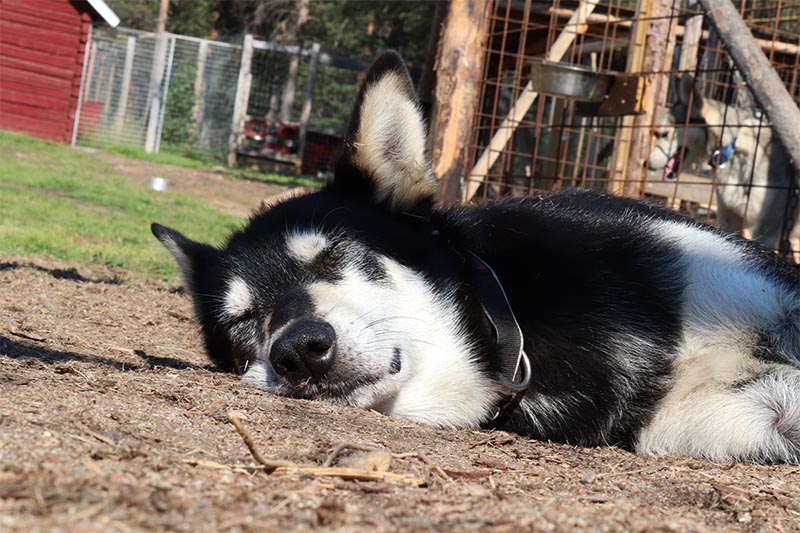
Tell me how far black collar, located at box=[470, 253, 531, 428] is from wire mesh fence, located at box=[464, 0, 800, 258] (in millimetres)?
3802

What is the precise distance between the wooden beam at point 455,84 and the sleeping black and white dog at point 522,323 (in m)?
3.58

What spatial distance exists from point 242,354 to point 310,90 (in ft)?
78.8

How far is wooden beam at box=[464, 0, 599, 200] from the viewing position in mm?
8555

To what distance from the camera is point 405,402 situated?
3.12 metres

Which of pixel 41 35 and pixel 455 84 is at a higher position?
pixel 41 35

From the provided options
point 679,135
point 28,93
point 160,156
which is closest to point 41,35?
point 28,93

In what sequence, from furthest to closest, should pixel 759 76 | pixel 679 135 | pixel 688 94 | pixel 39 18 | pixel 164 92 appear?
pixel 164 92 → pixel 39 18 → pixel 679 135 → pixel 688 94 → pixel 759 76

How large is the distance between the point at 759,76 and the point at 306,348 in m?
3.65

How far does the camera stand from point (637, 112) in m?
7.16

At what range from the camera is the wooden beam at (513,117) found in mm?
8555

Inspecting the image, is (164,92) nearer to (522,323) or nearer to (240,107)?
(240,107)

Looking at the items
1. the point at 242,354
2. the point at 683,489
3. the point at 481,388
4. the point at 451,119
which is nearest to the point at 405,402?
the point at 481,388

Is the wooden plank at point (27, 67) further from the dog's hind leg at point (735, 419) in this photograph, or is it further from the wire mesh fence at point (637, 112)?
the dog's hind leg at point (735, 419)

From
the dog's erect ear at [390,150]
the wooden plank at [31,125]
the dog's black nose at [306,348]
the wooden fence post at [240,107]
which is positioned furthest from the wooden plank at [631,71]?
the wooden plank at [31,125]
